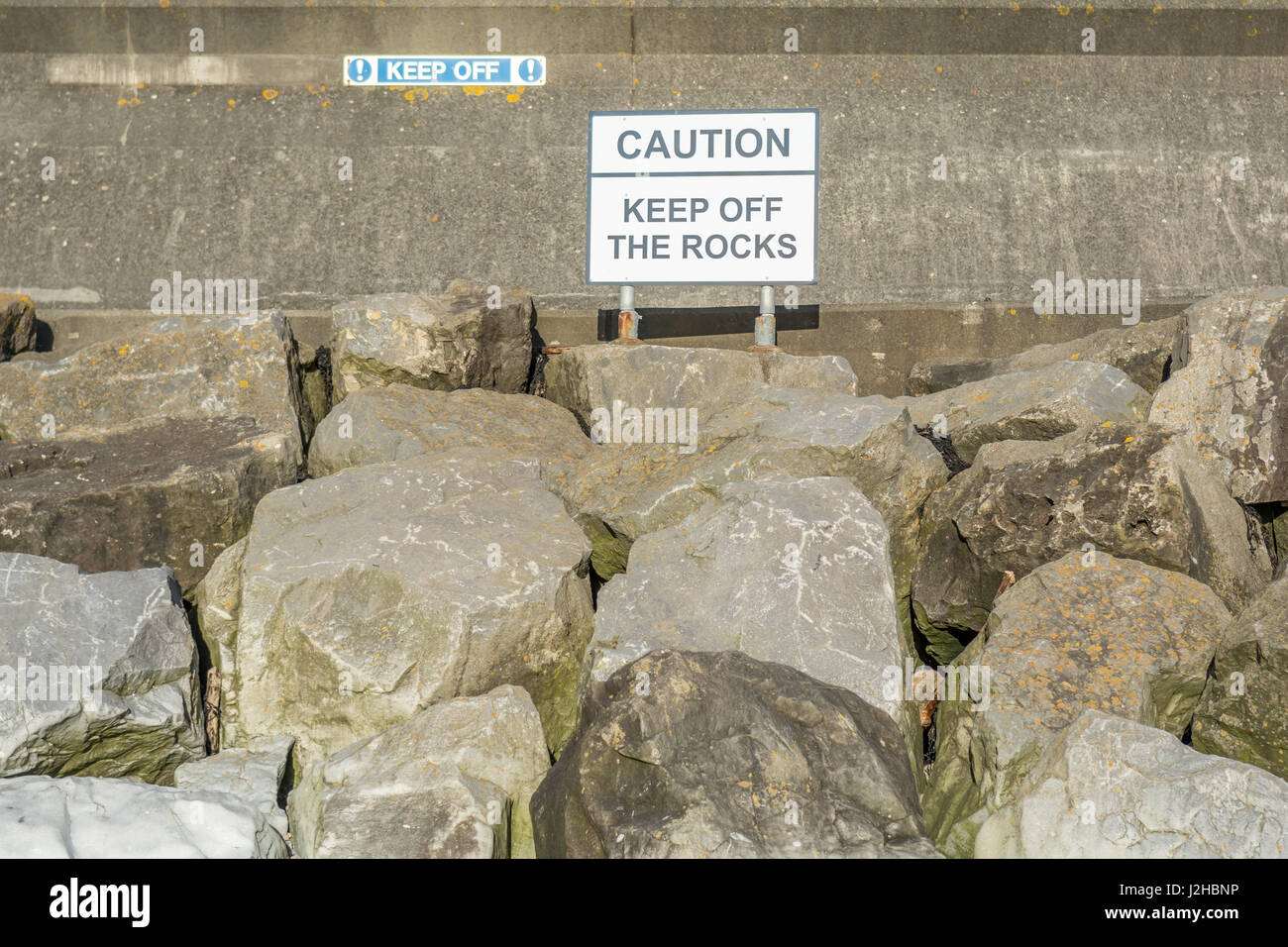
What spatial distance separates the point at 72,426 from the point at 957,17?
5.77 m

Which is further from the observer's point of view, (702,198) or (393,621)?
(702,198)

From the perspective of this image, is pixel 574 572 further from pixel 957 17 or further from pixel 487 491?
pixel 957 17

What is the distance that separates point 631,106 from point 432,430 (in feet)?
10.6

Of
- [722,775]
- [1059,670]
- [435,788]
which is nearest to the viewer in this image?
[722,775]

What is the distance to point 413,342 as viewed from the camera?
6.09 m

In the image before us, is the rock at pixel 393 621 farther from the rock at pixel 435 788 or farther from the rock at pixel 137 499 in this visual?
the rock at pixel 137 499

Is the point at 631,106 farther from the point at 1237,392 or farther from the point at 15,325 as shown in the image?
the point at 1237,392

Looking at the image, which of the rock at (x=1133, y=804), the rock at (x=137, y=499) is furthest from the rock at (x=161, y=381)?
the rock at (x=1133, y=804)

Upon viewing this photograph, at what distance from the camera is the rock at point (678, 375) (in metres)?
6.23

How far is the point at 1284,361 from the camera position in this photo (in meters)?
5.29

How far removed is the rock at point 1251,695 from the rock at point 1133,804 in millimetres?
443

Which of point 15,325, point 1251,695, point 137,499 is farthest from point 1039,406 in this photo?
point 15,325

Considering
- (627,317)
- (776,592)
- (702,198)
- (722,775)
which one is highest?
(702,198)

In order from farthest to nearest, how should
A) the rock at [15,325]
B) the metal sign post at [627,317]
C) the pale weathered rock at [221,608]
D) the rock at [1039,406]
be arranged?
1. the metal sign post at [627,317]
2. the rock at [15,325]
3. the rock at [1039,406]
4. the pale weathered rock at [221,608]
